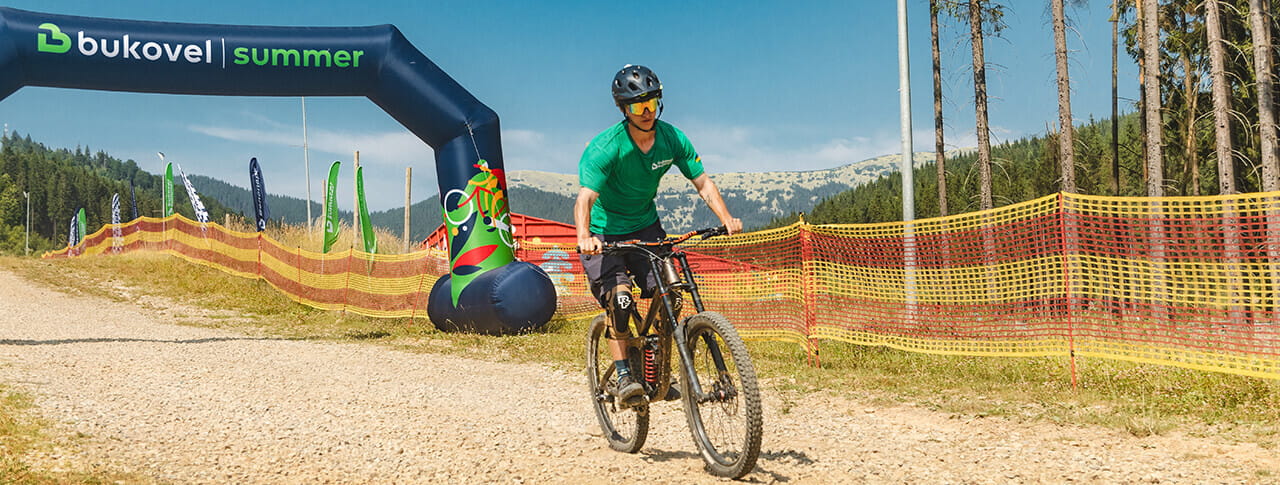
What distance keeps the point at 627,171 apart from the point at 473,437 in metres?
2.01

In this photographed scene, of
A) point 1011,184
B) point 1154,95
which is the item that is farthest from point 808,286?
point 1011,184

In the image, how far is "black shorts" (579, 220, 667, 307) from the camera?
4.76 m

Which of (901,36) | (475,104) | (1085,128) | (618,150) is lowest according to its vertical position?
(618,150)

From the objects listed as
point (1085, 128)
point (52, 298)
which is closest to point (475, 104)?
point (52, 298)

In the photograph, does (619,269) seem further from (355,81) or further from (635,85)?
(355,81)

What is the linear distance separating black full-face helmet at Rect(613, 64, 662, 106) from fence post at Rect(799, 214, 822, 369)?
4923 mm

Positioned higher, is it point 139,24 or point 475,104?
point 139,24

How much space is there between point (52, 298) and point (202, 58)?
9520mm

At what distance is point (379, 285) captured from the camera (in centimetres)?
1591

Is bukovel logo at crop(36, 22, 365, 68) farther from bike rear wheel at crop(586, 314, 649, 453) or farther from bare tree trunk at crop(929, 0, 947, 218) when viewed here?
bare tree trunk at crop(929, 0, 947, 218)

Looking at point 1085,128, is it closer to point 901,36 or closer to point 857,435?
point 901,36

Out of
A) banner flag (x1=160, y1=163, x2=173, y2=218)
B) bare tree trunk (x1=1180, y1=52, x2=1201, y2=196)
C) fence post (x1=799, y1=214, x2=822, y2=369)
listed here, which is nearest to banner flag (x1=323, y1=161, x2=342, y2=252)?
banner flag (x1=160, y1=163, x2=173, y2=218)

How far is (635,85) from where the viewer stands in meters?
4.52

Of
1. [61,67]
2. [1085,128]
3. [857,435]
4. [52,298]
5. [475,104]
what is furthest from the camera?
[1085,128]
